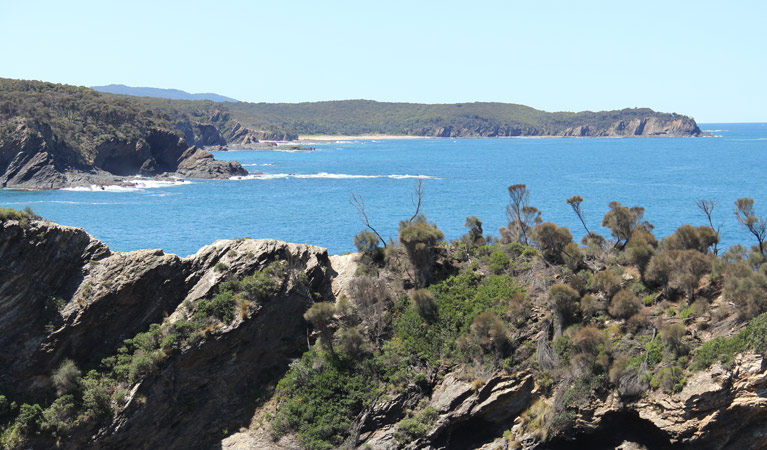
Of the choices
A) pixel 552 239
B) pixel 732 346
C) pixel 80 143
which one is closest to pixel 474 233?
pixel 552 239

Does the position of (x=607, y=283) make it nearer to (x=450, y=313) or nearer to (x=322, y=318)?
(x=450, y=313)

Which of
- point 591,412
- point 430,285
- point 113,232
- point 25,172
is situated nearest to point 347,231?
point 113,232

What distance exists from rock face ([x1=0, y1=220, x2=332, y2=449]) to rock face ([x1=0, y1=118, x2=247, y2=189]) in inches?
3800

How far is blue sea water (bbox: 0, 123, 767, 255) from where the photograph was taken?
75.6m

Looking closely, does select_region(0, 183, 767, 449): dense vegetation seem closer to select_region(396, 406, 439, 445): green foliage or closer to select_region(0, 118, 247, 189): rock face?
select_region(396, 406, 439, 445): green foliage

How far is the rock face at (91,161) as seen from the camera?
117 metres

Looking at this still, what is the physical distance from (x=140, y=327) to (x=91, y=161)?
111136 millimetres

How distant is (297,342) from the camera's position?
110ft

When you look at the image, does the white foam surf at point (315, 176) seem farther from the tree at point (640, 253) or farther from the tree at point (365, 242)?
the tree at point (640, 253)

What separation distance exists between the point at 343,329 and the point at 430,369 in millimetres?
5200

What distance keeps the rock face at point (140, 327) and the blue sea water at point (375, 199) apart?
32.9m

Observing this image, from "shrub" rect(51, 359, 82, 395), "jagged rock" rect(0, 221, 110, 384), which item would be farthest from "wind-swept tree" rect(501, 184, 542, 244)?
"shrub" rect(51, 359, 82, 395)

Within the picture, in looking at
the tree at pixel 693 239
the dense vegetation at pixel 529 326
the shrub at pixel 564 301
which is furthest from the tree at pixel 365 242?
the tree at pixel 693 239

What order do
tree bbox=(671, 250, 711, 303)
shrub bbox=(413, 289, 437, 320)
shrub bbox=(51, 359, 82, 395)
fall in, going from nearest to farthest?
shrub bbox=(51, 359, 82, 395) → tree bbox=(671, 250, 711, 303) → shrub bbox=(413, 289, 437, 320)
